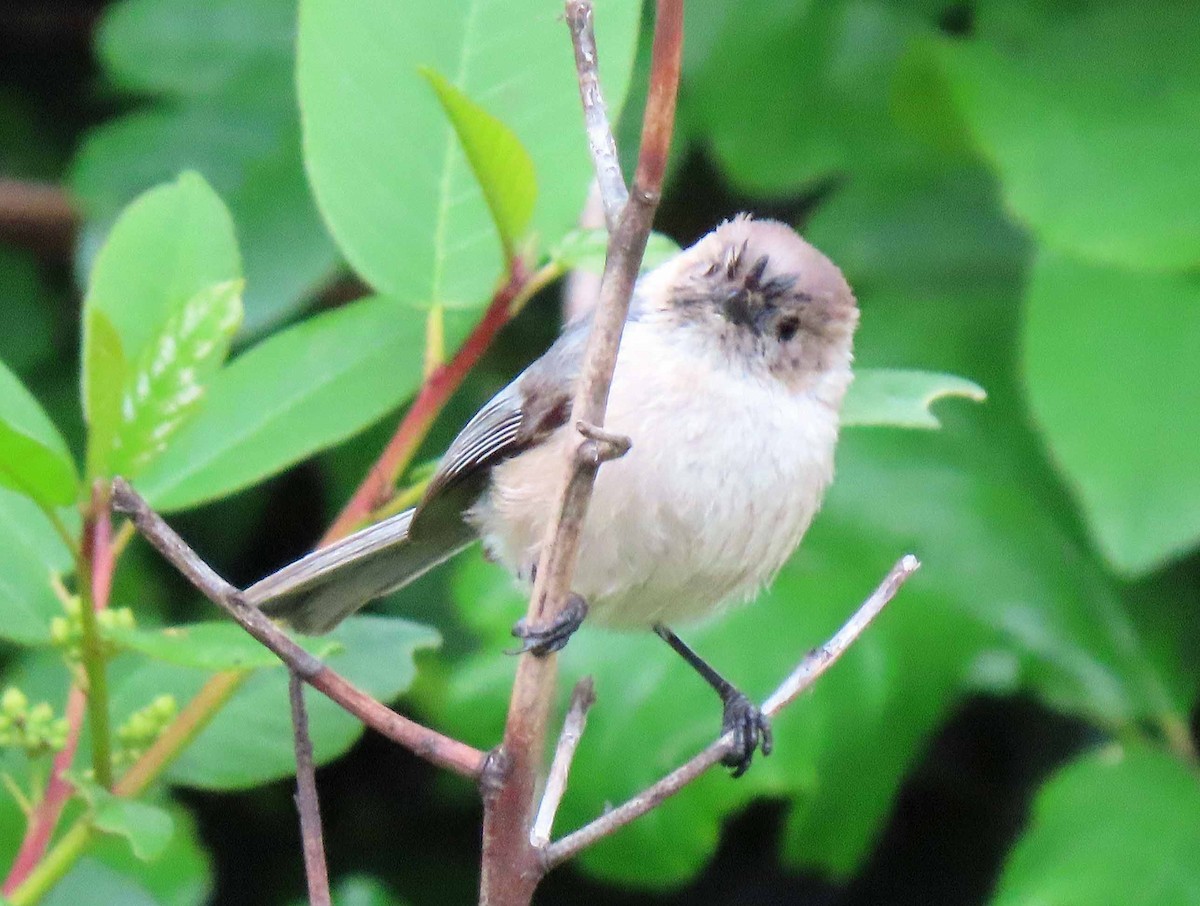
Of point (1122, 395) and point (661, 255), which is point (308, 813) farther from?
point (1122, 395)

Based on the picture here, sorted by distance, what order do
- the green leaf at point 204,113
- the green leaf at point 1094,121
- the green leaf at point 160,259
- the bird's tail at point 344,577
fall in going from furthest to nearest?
the green leaf at point 204,113 < the green leaf at point 1094,121 < the bird's tail at point 344,577 < the green leaf at point 160,259

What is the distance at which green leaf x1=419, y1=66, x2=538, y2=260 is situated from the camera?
1.18 metres

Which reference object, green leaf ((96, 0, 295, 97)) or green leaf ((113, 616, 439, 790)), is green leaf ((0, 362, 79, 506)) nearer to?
green leaf ((113, 616, 439, 790))

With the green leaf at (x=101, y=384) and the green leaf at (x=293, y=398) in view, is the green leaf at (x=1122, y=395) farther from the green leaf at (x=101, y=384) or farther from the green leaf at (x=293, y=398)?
the green leaf at (x=101, y=384)

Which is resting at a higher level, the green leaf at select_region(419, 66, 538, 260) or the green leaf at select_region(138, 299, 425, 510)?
the green leaf at select_region(419, 66, 538, 260)

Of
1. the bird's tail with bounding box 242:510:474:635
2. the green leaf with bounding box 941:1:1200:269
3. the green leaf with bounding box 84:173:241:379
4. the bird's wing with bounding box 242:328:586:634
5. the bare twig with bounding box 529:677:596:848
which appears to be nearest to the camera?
the bare twig with bounding box 529:677:596:848

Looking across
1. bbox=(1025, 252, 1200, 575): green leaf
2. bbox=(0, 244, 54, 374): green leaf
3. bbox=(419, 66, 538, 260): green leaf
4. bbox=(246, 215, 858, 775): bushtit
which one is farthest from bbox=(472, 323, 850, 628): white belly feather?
bbox=(0, 244, 54, 374): green leaf

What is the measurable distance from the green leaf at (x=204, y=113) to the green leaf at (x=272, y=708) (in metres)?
1.10

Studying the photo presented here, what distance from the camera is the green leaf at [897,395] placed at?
53.1 inches

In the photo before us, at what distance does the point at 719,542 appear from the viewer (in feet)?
5.34

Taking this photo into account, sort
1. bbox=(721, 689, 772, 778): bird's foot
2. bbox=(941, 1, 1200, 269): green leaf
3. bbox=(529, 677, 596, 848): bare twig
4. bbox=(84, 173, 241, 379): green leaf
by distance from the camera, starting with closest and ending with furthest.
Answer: bbox=(529, 677, 596, 848): bare twig → bbox=(84, 173, 241, 379): green leaf → bbox=(721, 689, 772, 778): bird's foot → bbox=(941, 1, 1200, 269): green leaf

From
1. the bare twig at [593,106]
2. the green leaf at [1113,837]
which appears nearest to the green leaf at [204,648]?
the bare twig at [593,106]

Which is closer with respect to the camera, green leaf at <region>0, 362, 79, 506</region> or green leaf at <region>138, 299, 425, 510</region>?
green leaf at <region>0, 362, 79, 506</region>

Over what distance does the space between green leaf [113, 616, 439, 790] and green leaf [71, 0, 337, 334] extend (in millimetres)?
1100
